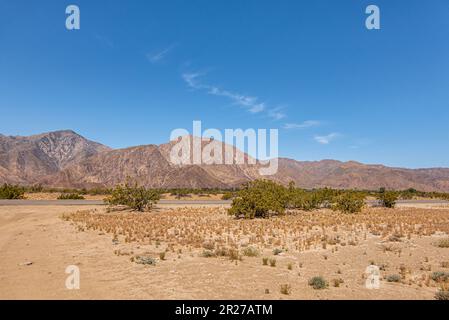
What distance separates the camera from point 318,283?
33.7 feet

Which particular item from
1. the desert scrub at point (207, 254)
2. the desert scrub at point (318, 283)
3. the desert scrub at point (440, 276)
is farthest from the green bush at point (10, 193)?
the desert scrub at point (440, 276)

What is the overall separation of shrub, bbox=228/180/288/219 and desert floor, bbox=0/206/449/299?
21.5 ft

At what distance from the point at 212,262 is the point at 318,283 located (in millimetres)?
4625

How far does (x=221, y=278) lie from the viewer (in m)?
11.2

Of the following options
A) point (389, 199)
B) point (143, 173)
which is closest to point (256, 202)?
point (389, 199)

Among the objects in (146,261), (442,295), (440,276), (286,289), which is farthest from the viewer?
(146,261)

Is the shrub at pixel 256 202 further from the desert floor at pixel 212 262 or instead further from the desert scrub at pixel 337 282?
the desert scrub at pixel 337 282

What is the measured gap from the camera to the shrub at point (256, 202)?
2997cm

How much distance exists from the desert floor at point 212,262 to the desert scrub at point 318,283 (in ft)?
0.59

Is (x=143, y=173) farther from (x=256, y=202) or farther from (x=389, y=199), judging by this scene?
(x=256, y=202)

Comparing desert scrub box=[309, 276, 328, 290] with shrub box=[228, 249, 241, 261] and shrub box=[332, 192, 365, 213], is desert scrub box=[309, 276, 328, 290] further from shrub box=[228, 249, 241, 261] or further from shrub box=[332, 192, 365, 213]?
shrub box=[332, 192, 365, 213]

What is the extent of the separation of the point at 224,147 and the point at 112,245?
584 ft

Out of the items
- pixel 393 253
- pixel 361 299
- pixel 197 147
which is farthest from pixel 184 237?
pixel 197 147
